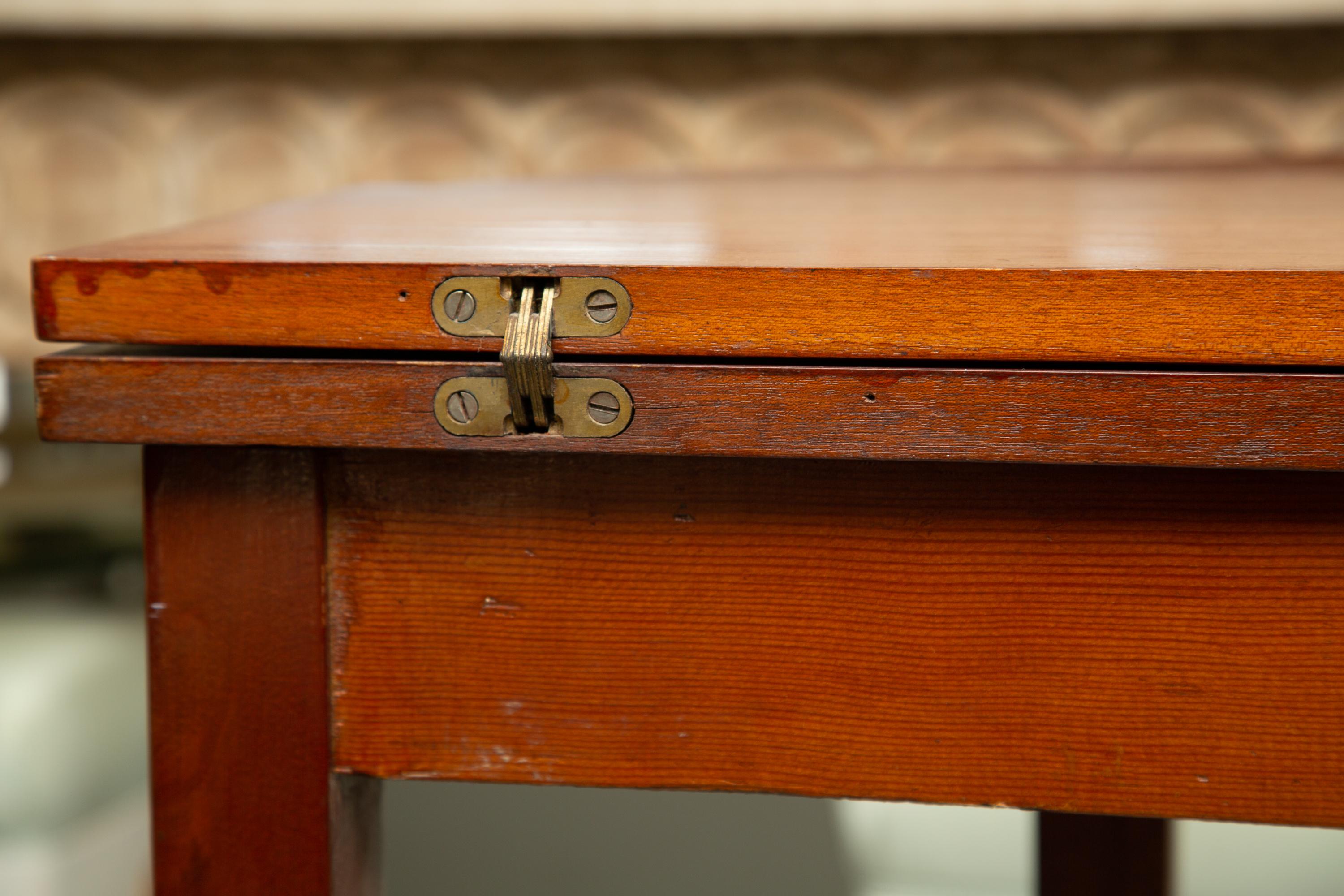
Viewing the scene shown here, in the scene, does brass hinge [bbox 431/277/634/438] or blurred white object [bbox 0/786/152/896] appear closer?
brass hinge [bbox 431/277/634/438]

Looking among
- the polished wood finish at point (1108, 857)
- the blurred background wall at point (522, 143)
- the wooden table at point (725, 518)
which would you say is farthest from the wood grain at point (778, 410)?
the blurred background wall at point (522, 143)

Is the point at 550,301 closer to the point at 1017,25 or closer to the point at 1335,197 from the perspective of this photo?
the point at 1335,197

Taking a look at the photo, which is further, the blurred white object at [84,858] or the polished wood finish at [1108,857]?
the blurred white object at [84,858]

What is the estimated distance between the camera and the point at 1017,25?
114cm

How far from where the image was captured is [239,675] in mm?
408

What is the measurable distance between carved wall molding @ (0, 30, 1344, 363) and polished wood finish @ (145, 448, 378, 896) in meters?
0.88

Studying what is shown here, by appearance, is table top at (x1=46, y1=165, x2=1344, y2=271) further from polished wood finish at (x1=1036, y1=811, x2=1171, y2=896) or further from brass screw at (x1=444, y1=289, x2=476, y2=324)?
polished wood finish at (x1=1036, y1=811, x2=1171, y2=896)

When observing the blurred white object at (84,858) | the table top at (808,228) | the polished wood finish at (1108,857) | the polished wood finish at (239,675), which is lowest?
the blurred white object at (84,858)

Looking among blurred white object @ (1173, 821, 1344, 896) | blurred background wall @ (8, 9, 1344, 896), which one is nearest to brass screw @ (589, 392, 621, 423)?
blurred background wall @ (8, 9, 1344, 896)

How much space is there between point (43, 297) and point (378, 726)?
0.58 ft

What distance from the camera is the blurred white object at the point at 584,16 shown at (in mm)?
1128

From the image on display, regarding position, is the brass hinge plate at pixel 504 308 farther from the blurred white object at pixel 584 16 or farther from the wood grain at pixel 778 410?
the blurred white object at pixel 584 16

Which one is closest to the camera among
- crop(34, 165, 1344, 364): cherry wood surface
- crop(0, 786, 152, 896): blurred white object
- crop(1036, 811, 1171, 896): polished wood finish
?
crop(34, 165, 1344, 364): cherry wood surface

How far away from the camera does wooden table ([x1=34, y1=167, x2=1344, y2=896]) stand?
1.17 ft
